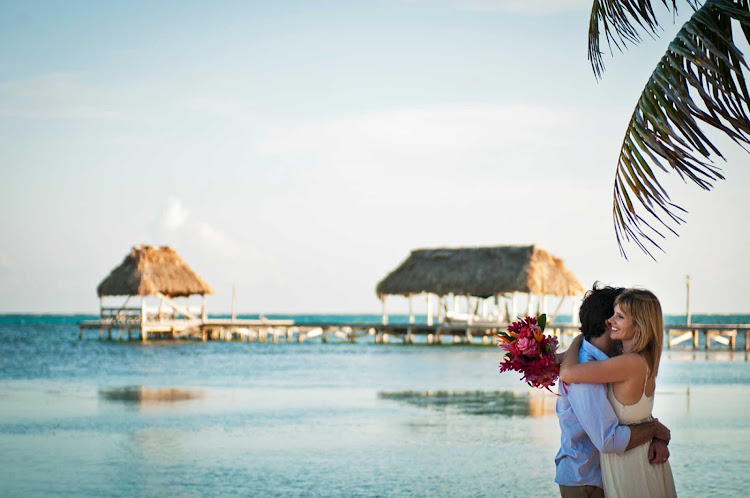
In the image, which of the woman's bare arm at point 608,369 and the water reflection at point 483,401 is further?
the water reflection at point 483,401

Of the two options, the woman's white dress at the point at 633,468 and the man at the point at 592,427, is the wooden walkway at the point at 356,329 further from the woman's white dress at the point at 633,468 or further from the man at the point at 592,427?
the woman's white dress at the point at 633,468

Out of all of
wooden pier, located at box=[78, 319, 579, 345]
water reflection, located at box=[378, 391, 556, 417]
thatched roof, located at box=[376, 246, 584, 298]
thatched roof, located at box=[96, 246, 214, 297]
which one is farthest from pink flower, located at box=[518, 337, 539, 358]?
thatched roof, located at box=[96, 246, 214, 297]

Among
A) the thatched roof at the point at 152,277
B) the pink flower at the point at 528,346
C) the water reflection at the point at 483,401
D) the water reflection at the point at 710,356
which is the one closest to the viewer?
the pink flower at the point at 528,346

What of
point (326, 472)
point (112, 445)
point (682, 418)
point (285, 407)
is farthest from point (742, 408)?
point (112, 445)

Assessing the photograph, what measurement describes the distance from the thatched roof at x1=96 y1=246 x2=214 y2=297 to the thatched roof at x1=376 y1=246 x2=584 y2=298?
9284mm

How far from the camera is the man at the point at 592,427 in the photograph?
3857mm

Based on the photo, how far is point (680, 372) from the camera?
946 inches

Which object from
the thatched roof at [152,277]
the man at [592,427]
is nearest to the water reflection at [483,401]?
the man at [592,427]

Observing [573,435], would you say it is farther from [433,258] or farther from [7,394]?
[433,258]

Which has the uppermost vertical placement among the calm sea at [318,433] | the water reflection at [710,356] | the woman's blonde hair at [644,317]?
the woman's blonde hair at [644,317]

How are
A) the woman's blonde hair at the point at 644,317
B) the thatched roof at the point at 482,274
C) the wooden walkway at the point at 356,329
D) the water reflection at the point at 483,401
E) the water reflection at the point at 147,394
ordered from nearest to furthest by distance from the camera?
the woman's blonde hair at the point at 644,317 < the water reflection at the point at 483,401 < the water reflection at the point at 147,394 < the wooden walkway at the point at 356,329 < the thatched roof at the point at 482,274

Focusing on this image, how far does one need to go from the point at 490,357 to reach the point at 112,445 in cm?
2119

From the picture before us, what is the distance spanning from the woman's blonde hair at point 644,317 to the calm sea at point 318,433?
17.4 feet

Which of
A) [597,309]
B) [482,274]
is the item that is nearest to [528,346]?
[597,309]
